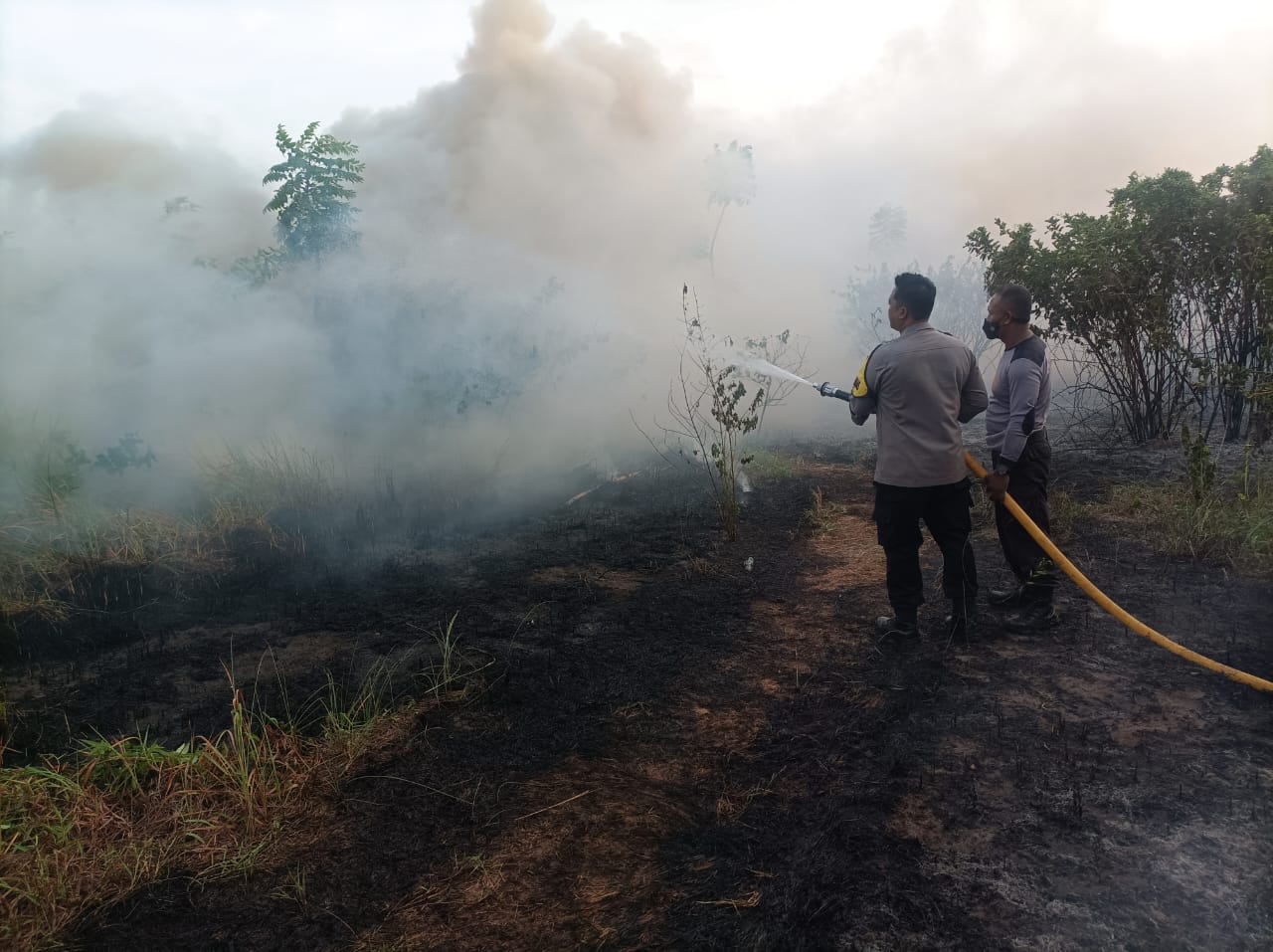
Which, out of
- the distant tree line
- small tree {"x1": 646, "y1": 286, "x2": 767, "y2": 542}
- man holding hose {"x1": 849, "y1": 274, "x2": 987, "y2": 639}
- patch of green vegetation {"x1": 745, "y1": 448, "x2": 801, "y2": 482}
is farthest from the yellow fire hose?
patch of green vegetation {"x1": 745, "y1": 448, "x2": 801, "y2": 482}

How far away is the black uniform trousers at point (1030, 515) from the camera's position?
14.2 ft

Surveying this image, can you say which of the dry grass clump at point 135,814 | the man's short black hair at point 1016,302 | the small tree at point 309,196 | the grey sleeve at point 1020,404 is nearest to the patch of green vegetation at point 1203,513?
the grey sleeve at point 1020,404

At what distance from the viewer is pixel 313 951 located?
7.64ft

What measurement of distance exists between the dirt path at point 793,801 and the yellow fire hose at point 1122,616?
0.11 metres

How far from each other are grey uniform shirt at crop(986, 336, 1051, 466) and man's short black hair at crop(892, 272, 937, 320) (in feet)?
1.95

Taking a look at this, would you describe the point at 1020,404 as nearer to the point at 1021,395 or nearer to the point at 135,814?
the point at 1021,395

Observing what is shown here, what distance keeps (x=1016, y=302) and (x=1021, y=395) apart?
1.68 ft

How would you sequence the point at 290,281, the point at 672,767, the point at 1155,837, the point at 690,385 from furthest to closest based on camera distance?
the point at 690,385 → the point at 290,281 → the point at 672,767 → the point at 1155,837

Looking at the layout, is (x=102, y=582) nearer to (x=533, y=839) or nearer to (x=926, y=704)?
(x=533, y=839)

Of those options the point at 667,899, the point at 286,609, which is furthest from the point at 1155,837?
the point at 286,609

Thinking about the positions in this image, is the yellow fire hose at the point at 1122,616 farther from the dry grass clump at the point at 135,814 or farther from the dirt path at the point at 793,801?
the dry grass clump at the point at 135,814

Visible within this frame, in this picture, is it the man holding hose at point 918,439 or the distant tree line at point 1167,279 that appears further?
the distant tree line at point 1167,279

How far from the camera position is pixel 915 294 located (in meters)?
3.91

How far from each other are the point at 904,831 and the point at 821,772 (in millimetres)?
506
